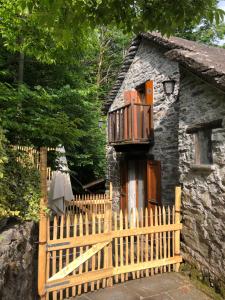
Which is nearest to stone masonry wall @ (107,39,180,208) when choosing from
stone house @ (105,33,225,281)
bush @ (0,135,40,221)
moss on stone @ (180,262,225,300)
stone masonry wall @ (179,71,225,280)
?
stone house @ (105,33,225,281)

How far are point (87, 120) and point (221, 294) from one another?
416 inches

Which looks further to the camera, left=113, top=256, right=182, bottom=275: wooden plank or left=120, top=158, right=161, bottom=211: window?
left=120, top=158, right=161, bottom=211: window

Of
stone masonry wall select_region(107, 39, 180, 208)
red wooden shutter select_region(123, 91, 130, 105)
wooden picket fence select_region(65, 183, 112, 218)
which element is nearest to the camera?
stone masonry wall select_region(107, 39, 180, 208)

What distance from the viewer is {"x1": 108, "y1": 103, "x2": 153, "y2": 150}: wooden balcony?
817 centimetres

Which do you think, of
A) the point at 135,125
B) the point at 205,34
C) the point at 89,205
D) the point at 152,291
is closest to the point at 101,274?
the point at 152,291

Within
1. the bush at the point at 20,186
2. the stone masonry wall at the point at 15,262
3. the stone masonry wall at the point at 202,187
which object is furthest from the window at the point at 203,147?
the stone masonry wall at the point at 15,262

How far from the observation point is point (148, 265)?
17.2 feet

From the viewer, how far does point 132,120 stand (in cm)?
813

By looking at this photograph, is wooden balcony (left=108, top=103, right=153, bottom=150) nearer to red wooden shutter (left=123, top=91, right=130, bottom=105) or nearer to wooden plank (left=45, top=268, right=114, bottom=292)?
red wooden shutter (left=123, top=91, right=130, bottom=105)

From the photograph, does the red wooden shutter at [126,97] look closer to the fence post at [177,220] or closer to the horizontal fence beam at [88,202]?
the horizontal fence beam at [88,202]

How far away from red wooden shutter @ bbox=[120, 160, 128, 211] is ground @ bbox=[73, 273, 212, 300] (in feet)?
15.5

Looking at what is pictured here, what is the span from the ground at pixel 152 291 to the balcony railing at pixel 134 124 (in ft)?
13.5

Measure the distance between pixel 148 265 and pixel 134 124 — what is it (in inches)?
166

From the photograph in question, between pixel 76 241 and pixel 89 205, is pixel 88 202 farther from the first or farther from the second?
pixel 76 241
